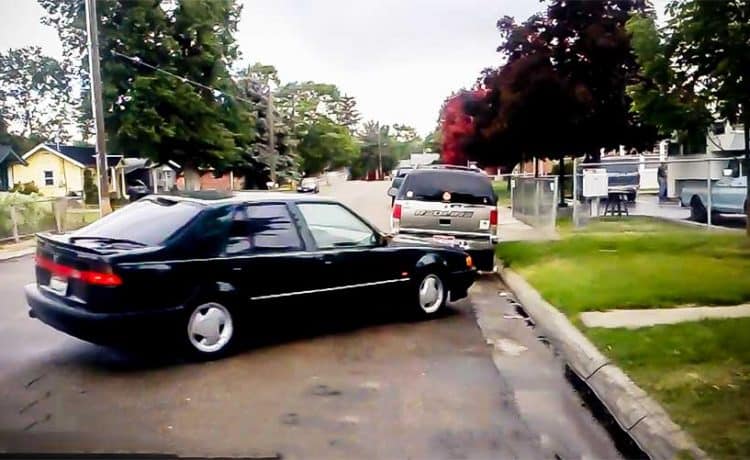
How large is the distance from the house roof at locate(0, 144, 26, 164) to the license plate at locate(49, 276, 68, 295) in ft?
2.13

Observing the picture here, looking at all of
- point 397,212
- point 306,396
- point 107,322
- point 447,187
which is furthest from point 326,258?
point 447,187

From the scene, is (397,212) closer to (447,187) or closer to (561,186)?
(447,187)

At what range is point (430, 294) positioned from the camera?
4.93 m

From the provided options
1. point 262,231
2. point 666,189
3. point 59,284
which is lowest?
point 59,284

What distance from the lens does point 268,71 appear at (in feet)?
13.3

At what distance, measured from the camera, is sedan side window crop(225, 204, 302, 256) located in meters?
3.84

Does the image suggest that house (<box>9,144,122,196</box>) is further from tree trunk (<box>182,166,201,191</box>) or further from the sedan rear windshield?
tree trunk (<box>182,166,201,191</box>)

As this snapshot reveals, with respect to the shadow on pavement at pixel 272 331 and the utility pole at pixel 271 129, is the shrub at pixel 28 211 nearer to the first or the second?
the shadow on pavement at pixel 272 331

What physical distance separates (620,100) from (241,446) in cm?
390

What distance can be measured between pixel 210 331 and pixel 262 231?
65cm

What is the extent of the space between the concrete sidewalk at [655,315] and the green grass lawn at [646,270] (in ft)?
0.36

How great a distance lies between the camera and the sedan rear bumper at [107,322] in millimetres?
3281

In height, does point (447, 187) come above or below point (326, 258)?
above

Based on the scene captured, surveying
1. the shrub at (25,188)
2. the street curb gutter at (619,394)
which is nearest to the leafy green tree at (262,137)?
the shrub at (25,188)
